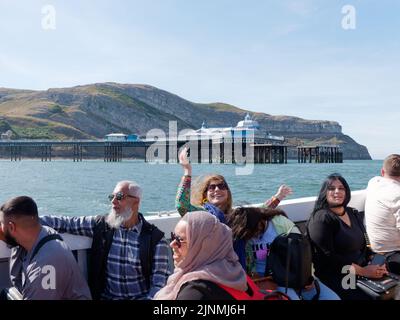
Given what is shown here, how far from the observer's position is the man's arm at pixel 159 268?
268 centimetres

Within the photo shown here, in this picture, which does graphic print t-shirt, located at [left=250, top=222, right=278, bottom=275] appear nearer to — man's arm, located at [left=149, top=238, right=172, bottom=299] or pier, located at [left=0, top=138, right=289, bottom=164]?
man's arm, located at [left=149, top=238, right=172, bottom=299]

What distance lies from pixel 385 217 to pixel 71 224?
99.1 inches

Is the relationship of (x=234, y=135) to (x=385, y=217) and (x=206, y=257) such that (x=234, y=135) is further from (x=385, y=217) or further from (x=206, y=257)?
(x=206, y=257)

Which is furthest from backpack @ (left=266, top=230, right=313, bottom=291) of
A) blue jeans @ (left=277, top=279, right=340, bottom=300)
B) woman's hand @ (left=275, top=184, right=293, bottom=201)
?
woman's hand @ (left=275, top=184, right=293, bottom=201)

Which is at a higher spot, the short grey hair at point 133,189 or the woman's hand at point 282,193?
the short grey hair at point 133,189

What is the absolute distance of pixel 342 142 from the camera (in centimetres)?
15900

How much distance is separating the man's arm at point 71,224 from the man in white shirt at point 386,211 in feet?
7.66

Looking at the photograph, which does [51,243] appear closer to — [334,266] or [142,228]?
[142,228]

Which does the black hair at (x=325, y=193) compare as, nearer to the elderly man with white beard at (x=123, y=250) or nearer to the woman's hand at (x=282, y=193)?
the woman's hand at (x=282, y=193)

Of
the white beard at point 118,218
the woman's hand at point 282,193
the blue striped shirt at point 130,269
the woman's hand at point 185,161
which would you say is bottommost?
the blue striped shirt at point 130,269

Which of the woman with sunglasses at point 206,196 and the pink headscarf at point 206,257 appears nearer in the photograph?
the pink headscarf at point 206,257

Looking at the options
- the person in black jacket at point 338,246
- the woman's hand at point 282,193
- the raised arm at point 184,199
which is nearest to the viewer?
the person in black jacket at point 338,246

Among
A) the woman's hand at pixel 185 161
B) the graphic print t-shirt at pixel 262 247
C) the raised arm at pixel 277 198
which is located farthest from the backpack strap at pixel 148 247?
the raised arm at pixel 277 198

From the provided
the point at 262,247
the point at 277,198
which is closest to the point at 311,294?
the point at 262,247
